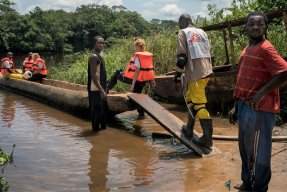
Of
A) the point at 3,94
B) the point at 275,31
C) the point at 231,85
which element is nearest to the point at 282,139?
the point at 231,85

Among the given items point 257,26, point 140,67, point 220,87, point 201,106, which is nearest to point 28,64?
point 140,67

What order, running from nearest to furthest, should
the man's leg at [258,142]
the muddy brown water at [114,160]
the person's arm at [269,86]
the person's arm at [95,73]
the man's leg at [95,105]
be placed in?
the person's arm at [269,86] → the man's leg at [258,142] → the muddy brown water at [114,160] → the person's arm at [95,73] → the man's leg at [95,105]

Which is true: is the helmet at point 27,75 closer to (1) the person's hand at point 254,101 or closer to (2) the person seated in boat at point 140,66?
(2) the person seated in boat at point 140,66

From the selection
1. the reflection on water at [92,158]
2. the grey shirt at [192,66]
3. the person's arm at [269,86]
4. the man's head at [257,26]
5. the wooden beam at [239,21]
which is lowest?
the reflection on water at [92,158]

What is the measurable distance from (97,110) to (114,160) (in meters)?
1.84

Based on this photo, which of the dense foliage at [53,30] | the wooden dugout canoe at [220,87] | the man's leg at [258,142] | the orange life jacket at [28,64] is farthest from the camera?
the dense foliage at [53,30]

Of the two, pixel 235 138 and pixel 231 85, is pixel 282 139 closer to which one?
pixel 235 138

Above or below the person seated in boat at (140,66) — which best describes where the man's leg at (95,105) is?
below

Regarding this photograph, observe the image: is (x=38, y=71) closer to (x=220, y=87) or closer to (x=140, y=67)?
(x=140, y=67)

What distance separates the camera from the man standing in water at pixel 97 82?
23.8 ft

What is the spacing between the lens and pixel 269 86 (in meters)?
3.47

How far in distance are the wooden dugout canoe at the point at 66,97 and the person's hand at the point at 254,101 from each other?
4.21 m

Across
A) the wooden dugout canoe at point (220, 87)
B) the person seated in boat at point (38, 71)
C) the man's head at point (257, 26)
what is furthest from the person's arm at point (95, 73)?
the person seated in boat at point (38, 71)

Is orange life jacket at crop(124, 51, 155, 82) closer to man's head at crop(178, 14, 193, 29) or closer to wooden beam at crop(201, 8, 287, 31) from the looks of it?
wooden beam at crop(201, 8, 287, 31)
